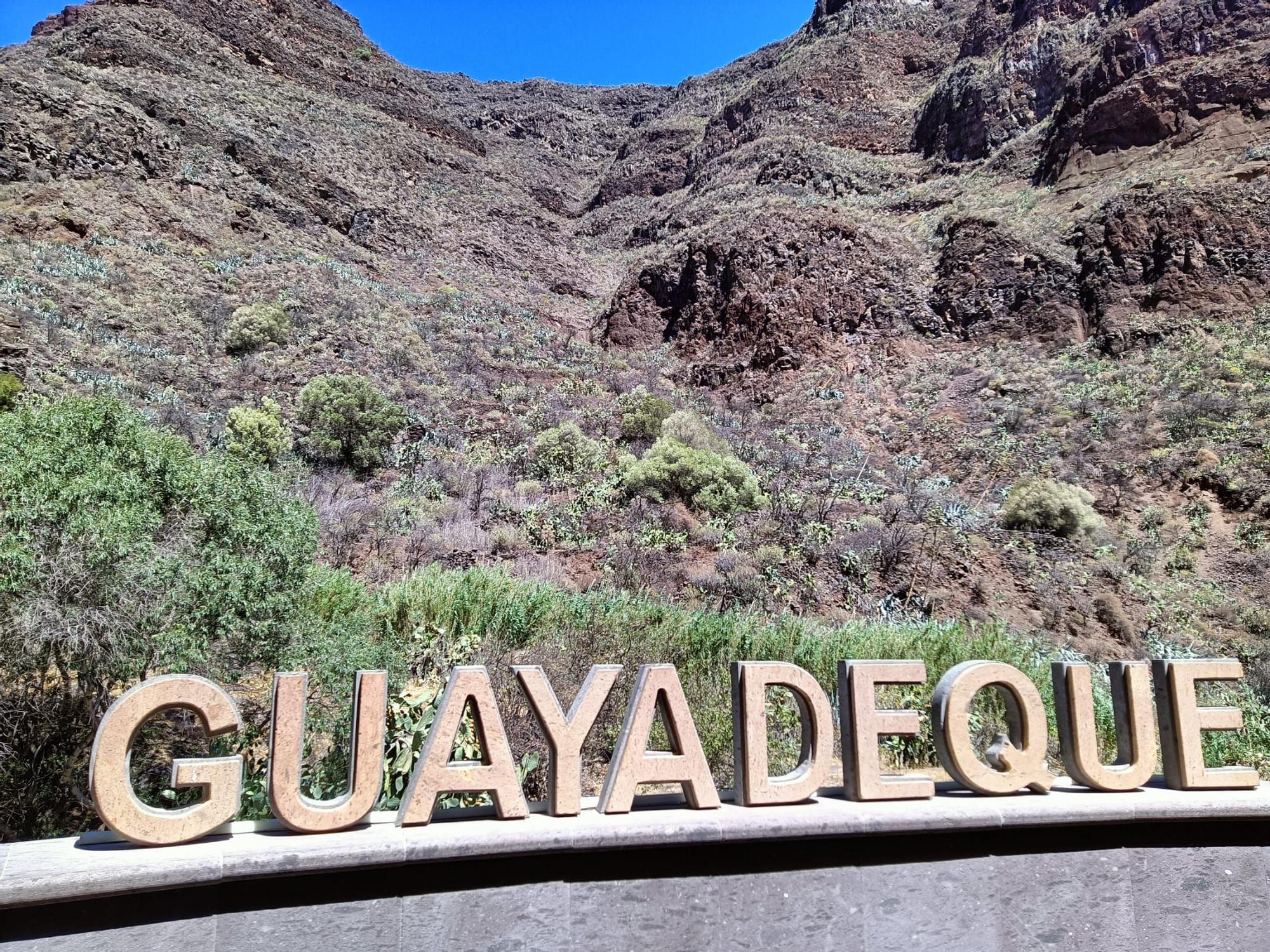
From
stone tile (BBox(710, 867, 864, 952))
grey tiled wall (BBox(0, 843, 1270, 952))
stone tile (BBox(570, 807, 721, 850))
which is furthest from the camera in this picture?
stone tile (BBox(710, 867, 864, 952))

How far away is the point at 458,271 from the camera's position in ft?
109

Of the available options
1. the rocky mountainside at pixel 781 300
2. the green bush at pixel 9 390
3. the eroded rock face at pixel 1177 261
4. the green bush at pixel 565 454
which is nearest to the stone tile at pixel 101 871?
the rocky mountainside at pixel 781 300

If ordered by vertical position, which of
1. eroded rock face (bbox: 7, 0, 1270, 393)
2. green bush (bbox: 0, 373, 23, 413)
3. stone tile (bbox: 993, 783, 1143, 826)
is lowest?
stone tile (bbox: 993, 783, 1143, 826)

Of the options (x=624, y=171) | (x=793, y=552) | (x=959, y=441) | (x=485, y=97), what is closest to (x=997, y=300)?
(x=959, y=441)

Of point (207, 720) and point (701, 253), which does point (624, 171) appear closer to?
point (701, 253)

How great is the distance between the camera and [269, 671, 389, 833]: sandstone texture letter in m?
3.59

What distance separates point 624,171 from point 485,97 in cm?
2157

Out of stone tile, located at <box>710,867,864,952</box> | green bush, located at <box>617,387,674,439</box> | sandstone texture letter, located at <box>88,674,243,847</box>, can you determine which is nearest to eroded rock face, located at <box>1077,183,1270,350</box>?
green bush, located at <box>617,387,674,439</box>

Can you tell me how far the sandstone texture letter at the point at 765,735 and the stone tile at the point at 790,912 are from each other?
1.30 ft

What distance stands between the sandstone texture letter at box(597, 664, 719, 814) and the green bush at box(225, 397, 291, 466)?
11.3m

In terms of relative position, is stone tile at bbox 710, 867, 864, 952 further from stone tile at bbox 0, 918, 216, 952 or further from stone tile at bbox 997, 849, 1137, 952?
stone tile at bbox 0, 918, 216, 952

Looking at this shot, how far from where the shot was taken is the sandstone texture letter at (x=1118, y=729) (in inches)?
181

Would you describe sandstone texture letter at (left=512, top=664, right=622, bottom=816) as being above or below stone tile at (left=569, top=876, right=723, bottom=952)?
above

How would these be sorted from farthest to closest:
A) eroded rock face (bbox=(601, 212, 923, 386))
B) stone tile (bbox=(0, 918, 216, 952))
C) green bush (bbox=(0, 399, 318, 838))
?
eroded rock face (bbox=(601, 212, 923, 386)) < green bush (bbox=(0, 399, 318, 838)) < stone tile (bbox=(0, 918, 216, 952))
